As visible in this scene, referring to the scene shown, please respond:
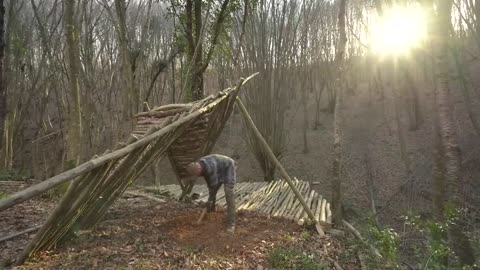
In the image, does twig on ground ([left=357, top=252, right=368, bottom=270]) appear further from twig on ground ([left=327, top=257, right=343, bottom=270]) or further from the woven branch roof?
the woven branch roof

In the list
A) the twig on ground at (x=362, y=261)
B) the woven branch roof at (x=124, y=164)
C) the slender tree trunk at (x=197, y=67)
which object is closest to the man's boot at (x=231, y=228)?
the woven branch roof at (x=124, y=164)

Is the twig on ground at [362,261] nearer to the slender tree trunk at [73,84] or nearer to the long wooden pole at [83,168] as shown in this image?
the long wooden pole at [83,168]

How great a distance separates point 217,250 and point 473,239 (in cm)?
437

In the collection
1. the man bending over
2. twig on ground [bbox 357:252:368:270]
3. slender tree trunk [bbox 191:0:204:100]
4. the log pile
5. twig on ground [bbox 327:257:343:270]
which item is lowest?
twig on ground [bbox 357:252:368:270]

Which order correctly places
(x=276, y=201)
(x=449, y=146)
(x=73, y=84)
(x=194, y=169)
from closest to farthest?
(x=194, y=169) → (x=449, y=146) → (x=73, y=84) → (x=276, y=201)

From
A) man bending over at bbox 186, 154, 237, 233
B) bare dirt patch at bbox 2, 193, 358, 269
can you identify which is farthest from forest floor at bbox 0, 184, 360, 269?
man bending over at bbox 186, 154, 237, 233

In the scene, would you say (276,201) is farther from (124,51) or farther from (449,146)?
(124,51)

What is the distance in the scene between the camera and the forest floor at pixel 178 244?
3729 mm

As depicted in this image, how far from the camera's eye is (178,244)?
167 inches

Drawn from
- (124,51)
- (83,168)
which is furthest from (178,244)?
(124,51)

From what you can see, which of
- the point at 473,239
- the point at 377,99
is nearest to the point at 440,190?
the point at 473,239

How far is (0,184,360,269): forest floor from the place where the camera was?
3729 millimetres

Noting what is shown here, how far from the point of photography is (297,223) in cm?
566

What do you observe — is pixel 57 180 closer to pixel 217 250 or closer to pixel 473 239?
pixel 217 250
